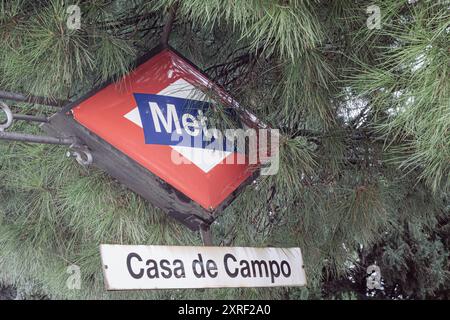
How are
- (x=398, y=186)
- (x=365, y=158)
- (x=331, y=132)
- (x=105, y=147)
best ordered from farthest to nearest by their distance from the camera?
(x=398, y=186) → (x=365, y=158) → (x=331, y=132) → (x=105, y=147)

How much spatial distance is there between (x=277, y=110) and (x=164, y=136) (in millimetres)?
328

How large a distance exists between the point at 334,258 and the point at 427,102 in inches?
38.4

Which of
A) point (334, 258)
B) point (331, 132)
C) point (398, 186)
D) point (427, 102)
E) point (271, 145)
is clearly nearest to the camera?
point (427, 102)

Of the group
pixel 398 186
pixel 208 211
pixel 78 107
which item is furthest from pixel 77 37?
pixel 398 186

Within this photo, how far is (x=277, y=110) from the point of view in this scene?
4.50 ft

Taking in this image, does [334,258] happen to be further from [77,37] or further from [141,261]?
[77,37]

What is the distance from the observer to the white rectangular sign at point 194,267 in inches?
38.6

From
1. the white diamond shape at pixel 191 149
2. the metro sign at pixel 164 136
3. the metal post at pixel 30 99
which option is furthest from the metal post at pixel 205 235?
the metal post at pixel 30 99

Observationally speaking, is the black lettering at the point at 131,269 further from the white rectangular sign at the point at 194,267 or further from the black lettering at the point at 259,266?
the black lettering at the point at 259,266

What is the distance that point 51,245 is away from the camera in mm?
1972

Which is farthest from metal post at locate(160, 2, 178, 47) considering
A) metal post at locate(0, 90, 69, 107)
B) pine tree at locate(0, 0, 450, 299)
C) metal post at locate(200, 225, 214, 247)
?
metal post at locate(200, 225, 214, 247)

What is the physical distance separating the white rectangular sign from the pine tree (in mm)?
193

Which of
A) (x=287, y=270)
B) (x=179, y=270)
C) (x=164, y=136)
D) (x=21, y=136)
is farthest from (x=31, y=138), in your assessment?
(x=287, y=270)

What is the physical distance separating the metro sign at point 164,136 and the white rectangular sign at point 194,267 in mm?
122
